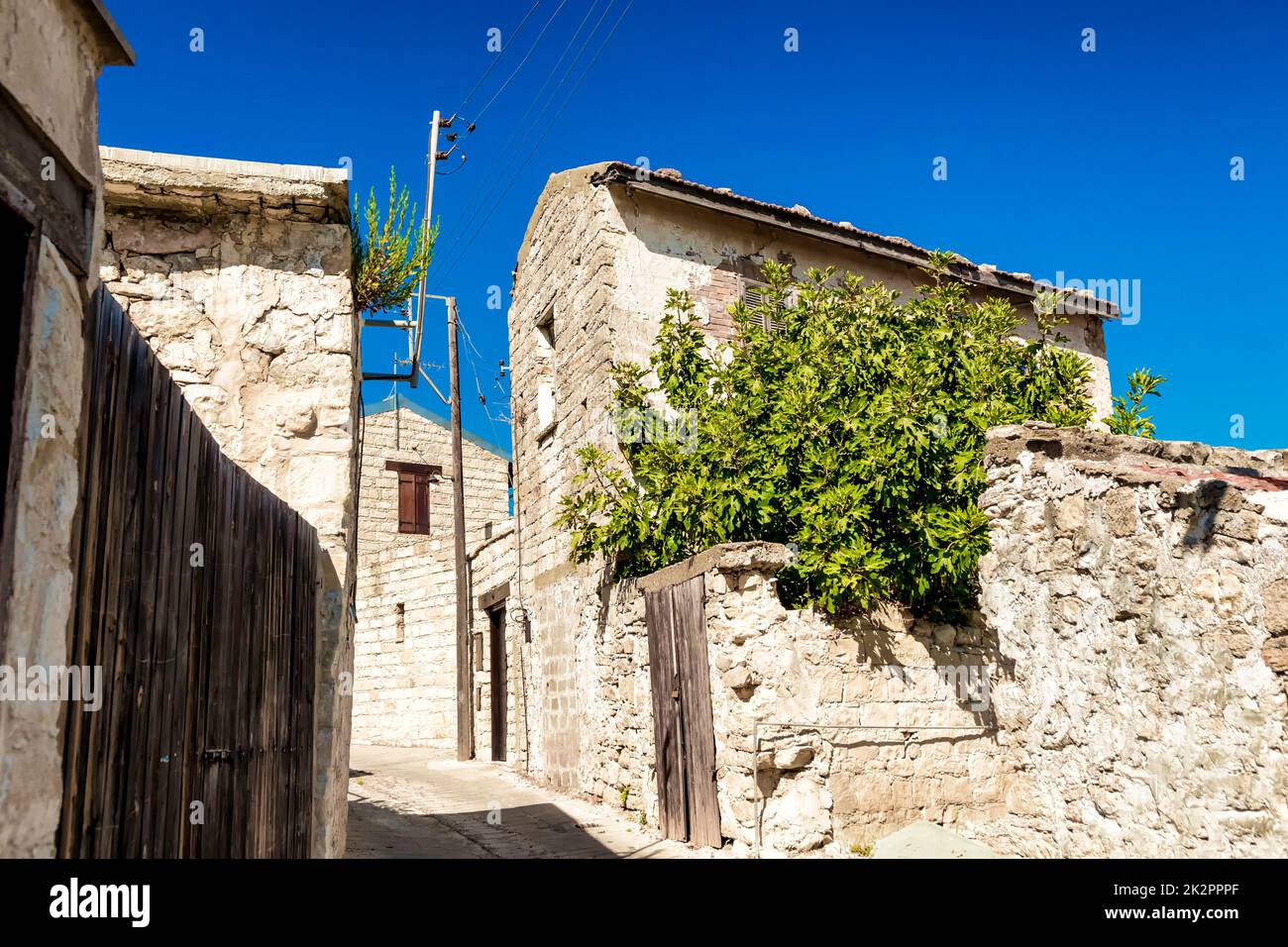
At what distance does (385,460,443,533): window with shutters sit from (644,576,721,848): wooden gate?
512 inches

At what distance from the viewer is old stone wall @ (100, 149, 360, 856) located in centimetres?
424

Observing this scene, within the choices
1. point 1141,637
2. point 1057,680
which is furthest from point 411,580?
point 1141,637

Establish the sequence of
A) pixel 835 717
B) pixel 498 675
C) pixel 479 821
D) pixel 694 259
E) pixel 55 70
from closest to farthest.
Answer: pixel 55 70 < pixel 835 717 < pixel 479 821 < pixel 694 259 < pixel 498 675

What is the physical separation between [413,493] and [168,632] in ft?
60.7

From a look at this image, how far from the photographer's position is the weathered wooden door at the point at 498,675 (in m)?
13.3

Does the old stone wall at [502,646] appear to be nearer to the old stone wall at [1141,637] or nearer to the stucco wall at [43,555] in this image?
the old stone wall at [1141,637]

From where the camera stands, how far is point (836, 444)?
317 inches

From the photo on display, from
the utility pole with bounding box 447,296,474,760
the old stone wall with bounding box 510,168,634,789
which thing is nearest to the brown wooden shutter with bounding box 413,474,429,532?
the utility pole with bounding box 447,296,474,760

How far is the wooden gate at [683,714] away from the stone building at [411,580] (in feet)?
15.8

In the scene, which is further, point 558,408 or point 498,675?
point 498,675

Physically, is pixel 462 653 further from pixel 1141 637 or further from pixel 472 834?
pixel 1141 637

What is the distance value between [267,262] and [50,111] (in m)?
2.46

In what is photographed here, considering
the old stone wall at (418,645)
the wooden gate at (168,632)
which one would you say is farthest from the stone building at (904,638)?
the wooden gate at (168,632)
